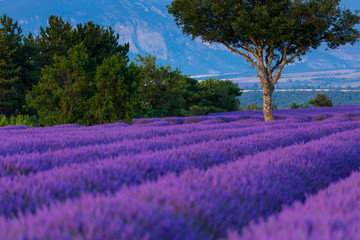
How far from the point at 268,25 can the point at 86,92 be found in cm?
971

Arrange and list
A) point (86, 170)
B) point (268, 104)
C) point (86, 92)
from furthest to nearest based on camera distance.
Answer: point (268, 104)
point (86, 92)
point (86, 170)

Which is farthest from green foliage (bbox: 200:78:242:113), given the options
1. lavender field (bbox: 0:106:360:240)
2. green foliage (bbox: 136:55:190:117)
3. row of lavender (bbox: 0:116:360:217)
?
lavender field (bbox: 0:106:360:240)

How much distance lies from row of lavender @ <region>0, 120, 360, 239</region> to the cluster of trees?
11116 millimetres

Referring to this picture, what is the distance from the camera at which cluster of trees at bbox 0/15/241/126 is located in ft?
45.2

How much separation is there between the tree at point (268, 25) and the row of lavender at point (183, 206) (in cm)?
1245

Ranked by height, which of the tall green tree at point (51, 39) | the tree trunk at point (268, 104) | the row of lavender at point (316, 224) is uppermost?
the tall green tree at point (51, 39)

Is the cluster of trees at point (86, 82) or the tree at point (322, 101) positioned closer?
the cluster of trees at point (86, 82)

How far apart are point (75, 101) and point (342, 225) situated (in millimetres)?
14288

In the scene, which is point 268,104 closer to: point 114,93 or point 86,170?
point 114,93

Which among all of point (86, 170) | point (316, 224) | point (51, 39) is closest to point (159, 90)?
point (51, 39)

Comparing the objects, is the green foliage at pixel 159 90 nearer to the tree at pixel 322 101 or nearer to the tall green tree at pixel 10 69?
the tall green tree at pixel 10 69

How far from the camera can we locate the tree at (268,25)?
14.1m

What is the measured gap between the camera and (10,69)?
31406 millimetres

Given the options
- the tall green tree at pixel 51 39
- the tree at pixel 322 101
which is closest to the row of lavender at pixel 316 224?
the tall green tree at pixel 51 39
